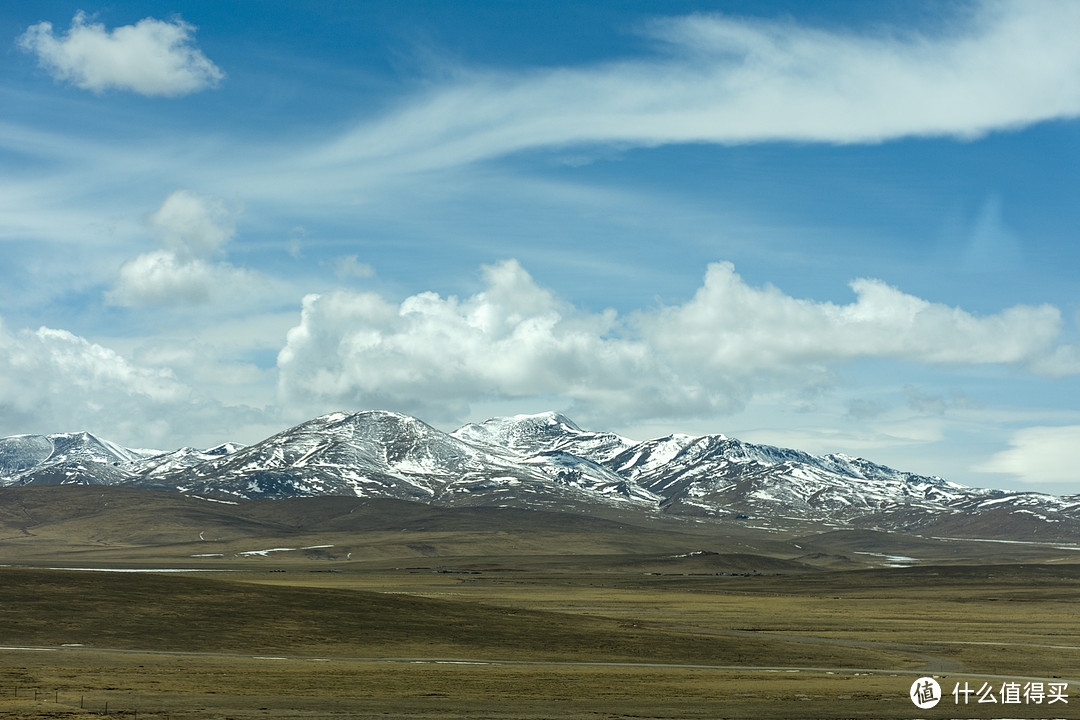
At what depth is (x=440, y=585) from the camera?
17538 cm

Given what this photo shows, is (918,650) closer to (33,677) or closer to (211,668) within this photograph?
(211,668)

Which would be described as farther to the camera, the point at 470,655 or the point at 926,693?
the point at 470,655

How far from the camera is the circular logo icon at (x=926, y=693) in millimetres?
47138

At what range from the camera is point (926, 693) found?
1984 inches

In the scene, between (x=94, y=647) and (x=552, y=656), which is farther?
(x=552, y=656)

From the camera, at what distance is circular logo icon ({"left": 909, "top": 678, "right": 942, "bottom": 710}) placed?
1856 inches

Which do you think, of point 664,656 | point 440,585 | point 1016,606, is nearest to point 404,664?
point 664,656

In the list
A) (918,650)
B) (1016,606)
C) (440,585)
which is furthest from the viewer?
(440,585)

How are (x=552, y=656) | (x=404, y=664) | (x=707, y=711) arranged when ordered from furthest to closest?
(x=552, y=656) < (x=404, y=664) < (x=707, y=711)

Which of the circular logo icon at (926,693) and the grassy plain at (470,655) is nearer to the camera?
the grassy plain at (470,655)

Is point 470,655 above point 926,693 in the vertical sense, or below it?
below

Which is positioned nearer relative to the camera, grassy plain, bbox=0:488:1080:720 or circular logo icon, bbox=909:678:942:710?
grassy plain, bbox=0:488:1080:720

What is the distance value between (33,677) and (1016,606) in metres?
120

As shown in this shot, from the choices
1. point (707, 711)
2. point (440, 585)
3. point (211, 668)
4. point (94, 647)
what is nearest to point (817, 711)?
point (707, 711)
